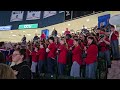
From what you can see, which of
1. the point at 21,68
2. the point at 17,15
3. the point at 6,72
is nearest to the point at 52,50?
the point at 17,15

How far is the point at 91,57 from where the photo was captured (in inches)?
181

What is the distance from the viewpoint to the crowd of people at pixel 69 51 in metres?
4.53

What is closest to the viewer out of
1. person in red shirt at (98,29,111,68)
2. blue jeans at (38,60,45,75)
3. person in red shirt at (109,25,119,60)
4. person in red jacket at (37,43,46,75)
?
person in red shirt at (109,25,119,60)

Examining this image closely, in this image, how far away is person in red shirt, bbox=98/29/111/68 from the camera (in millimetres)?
4527

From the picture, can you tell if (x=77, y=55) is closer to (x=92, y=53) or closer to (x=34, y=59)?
(x=92, y=53)

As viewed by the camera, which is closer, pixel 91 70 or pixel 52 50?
pixel 91 70

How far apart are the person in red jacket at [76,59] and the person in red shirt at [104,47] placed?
38 cm

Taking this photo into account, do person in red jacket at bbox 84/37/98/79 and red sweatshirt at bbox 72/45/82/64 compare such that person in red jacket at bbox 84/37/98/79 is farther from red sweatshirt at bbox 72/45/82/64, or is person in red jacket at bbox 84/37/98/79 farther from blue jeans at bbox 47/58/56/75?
blue jeans at bbox 47/58/56/75

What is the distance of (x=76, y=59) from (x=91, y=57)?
303 mm

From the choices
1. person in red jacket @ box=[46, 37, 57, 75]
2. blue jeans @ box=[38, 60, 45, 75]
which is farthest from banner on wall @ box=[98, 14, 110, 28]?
blue jeans @ box=[38, 60, 45, 75]
